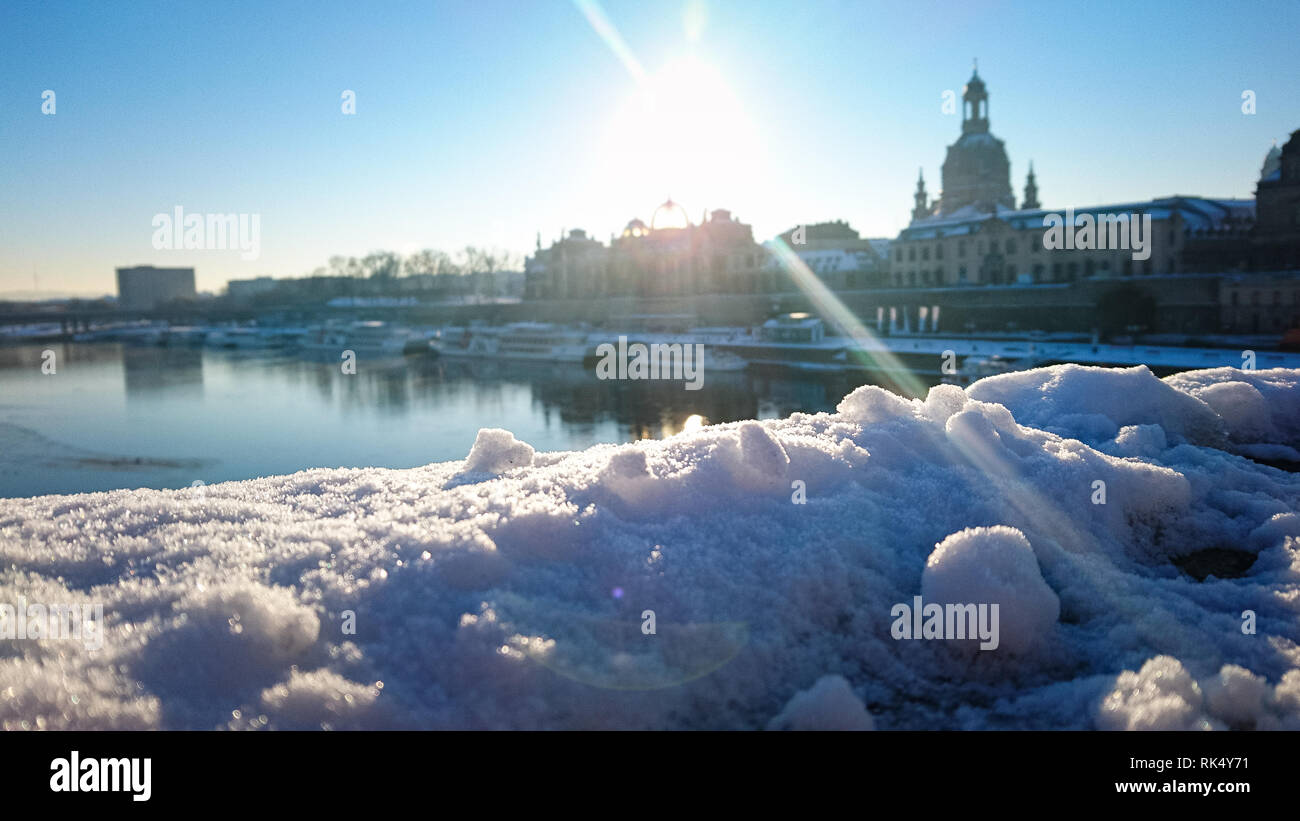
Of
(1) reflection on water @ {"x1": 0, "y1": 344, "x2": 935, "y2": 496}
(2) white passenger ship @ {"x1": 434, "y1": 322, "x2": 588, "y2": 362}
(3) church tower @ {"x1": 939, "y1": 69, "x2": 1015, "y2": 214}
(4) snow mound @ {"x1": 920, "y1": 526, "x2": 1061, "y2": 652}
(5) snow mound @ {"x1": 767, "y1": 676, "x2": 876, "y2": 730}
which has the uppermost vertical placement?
(3) church tower @ {"x1": 939, "y1": 69, "x2": 1015, "y2": 214}

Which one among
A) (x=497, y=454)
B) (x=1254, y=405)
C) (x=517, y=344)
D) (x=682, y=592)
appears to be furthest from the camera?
(x=517, y=344)

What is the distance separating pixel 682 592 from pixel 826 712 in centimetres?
55

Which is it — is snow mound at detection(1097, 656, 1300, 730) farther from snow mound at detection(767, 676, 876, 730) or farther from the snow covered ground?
snow mound at detection(767, 676, 876, 730)

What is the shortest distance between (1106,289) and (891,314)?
12.3 metres

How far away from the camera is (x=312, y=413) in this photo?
Result: 3123 centimetres

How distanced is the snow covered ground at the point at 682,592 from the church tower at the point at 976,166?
68.2m

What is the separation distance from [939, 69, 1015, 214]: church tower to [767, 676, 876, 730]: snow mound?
69690mm
